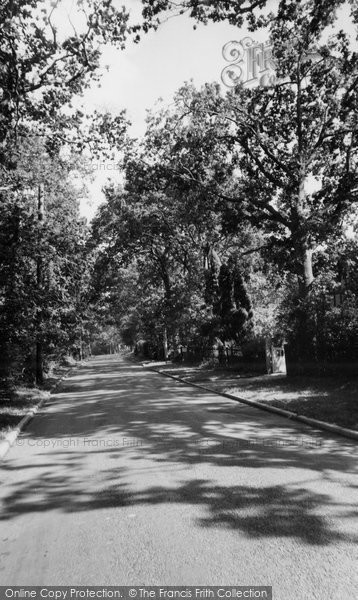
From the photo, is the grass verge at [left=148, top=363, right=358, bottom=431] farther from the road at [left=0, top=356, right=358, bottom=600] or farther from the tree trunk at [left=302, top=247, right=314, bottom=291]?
the tree trunk at [left=302, top=247, right=314, bottom=291]

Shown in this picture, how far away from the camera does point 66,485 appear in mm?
5691

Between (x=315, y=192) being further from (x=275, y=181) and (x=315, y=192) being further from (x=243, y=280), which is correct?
(x=243, y=280)

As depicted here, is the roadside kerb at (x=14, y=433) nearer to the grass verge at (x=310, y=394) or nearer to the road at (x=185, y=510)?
the road at (x=185, y=510)

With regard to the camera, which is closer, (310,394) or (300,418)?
(300,418)

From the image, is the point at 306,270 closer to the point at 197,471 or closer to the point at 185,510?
the point at 197,471

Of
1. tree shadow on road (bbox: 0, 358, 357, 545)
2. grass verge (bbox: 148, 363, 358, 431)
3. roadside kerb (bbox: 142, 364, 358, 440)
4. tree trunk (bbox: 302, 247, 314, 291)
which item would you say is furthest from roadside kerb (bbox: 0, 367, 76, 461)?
tree trunk (bbox: 302, 247, 314, 291)

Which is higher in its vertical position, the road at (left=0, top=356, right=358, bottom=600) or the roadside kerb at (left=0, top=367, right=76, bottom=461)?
the roadside kerb at (left=0, top=367, right=76, bottom=461)

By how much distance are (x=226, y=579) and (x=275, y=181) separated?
19.3 metres

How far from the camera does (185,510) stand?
4.54m

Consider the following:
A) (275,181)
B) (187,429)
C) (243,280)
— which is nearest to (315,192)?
(275,181)

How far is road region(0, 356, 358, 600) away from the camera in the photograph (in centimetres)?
334

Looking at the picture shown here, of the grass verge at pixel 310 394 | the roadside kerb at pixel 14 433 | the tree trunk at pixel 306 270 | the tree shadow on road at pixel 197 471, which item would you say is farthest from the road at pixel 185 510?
the tree trunk at pixel 306 270

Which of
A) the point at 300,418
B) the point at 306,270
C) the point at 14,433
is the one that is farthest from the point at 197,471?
the point at 306,270

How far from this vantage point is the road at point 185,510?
3.34 meters
